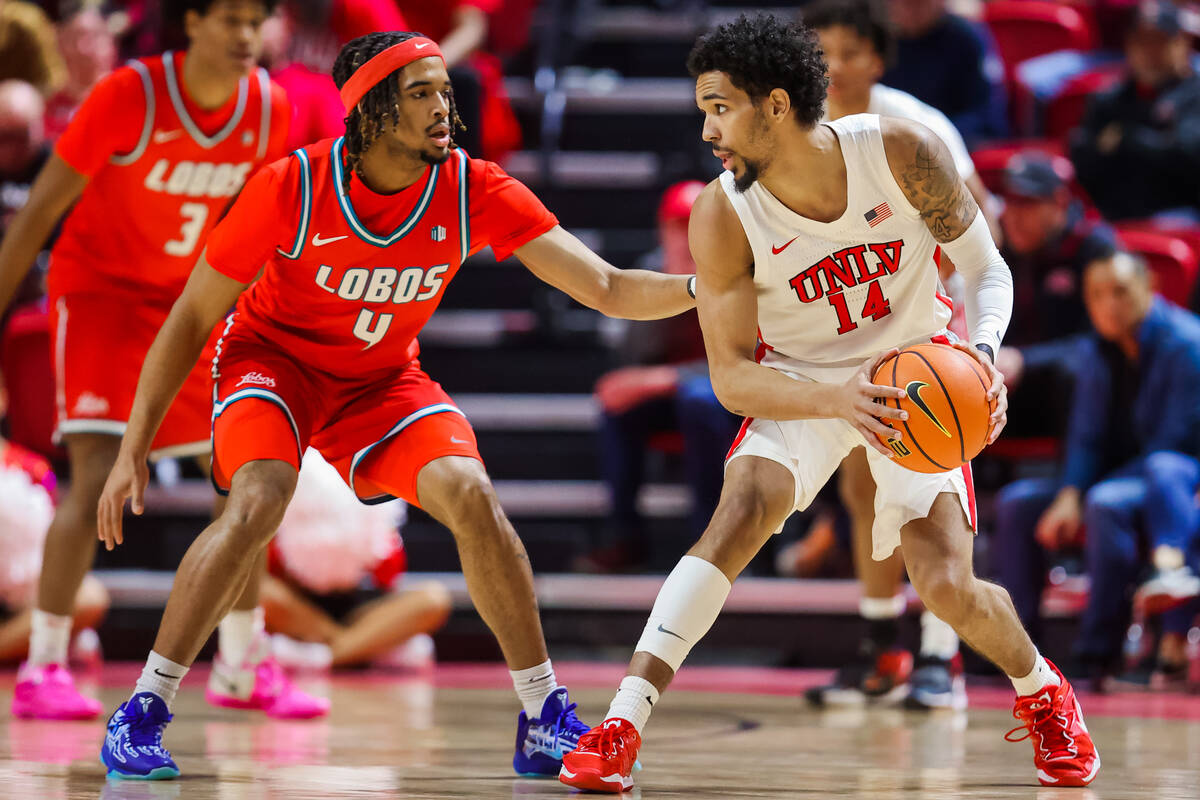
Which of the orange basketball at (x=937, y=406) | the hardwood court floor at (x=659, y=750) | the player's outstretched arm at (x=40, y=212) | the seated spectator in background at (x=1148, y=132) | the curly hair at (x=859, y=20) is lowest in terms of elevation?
the hardwood court floor at (x=659, y=750)

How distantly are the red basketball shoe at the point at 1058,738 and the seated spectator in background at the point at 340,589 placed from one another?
300 cm

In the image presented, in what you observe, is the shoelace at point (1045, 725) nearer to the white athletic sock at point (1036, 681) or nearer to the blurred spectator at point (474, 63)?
the white athletic sock at point (1036, 681)

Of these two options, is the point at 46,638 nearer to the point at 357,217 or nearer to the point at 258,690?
the point at 258,690

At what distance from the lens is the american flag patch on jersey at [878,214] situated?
3.35m

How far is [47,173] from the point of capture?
432 centimetres

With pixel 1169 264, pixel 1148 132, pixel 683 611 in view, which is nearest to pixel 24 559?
pixel 683 611

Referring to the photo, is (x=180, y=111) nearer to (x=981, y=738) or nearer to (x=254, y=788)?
(x=254, y=788)

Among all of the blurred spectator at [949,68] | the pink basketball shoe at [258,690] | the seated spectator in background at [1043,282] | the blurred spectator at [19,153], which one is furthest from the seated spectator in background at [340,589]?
the blurred spectator at [949,68]

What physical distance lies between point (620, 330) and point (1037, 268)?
6.38 feet

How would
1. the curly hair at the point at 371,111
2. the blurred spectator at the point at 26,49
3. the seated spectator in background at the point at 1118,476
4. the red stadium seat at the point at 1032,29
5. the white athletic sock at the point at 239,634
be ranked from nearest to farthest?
1. the curly hair at the point at 371,111
2. the white athletic sock at the point at 239,634
3. the seated spectator in background at the point at 1118,476
4. the blurred spectator at the point at 26,49
5. the red stadium seat at the point at 1032,29

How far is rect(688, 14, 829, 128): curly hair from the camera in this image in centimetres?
321

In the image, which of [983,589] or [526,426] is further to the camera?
[526,426]

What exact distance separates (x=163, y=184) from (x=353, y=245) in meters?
1.24

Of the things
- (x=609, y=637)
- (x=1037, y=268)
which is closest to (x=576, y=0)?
(x=1037, y=268)
